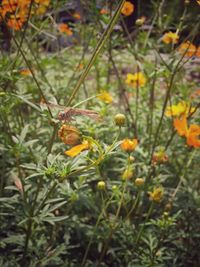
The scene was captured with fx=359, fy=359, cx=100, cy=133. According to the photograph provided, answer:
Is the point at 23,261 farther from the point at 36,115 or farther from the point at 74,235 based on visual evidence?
the point at 36,115

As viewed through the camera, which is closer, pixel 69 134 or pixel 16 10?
pixel 69 134

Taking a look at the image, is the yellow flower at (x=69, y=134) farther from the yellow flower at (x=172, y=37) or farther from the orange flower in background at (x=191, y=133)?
the yellow flower at (x=172, y=37)

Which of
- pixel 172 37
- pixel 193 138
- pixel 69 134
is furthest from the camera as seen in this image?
pixel 172 37

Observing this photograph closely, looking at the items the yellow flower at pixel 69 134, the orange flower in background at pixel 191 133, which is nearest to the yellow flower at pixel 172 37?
the orange flower in background at pixel 191 133

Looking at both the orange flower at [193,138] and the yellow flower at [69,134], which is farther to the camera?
the orange flower at [193,138]

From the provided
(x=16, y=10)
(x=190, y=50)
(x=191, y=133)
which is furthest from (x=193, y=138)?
(x=16, y=10)

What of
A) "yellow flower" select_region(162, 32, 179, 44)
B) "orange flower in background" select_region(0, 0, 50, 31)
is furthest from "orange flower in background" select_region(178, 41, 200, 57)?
"orange flower in background" select_region(0, 0, 50, 31)

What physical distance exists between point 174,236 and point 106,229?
1.09 ft

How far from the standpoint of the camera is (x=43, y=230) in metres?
1.66

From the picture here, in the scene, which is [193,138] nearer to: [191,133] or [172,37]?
[191,133]

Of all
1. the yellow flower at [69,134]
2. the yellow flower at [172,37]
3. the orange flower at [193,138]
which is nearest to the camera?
the yellow flower at [69,134]

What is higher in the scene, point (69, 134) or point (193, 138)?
point (69, 134)

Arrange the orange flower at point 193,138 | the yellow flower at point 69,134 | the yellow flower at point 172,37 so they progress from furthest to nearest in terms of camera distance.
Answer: the yellow flower at point 172,37 → the orange flower at point 193,138 → the yellow flower at point 69,134

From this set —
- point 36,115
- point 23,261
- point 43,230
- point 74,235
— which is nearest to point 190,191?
point 74,235
